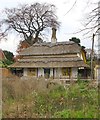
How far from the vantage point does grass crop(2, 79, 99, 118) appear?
11984 millimetres

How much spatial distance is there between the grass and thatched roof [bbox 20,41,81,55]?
19426 mm

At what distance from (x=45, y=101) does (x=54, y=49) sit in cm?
2426

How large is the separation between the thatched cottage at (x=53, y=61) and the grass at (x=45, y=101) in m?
17.3

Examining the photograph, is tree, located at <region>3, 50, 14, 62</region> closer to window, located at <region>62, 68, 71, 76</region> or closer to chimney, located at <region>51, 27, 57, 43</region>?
chimney, located at <region>51, 27, 57, 43</region>

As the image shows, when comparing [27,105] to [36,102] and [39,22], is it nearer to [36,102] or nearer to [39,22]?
[36,102]

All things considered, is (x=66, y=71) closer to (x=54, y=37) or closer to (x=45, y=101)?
(x=54, y=37)

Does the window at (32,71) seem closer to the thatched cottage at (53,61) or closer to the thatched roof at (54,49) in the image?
the thatched cottage at (53,61)

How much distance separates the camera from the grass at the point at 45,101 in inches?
472

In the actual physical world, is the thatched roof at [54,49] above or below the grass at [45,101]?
Answer: above

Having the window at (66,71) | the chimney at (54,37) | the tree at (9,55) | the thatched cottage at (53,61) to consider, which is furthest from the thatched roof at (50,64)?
the tree at (9,55)

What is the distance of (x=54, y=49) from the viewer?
38156 mm

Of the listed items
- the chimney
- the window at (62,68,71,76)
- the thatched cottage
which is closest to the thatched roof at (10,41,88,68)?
the thatched cottage

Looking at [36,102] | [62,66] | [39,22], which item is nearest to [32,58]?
[62,66]

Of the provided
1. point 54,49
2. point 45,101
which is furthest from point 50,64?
point 45,101
